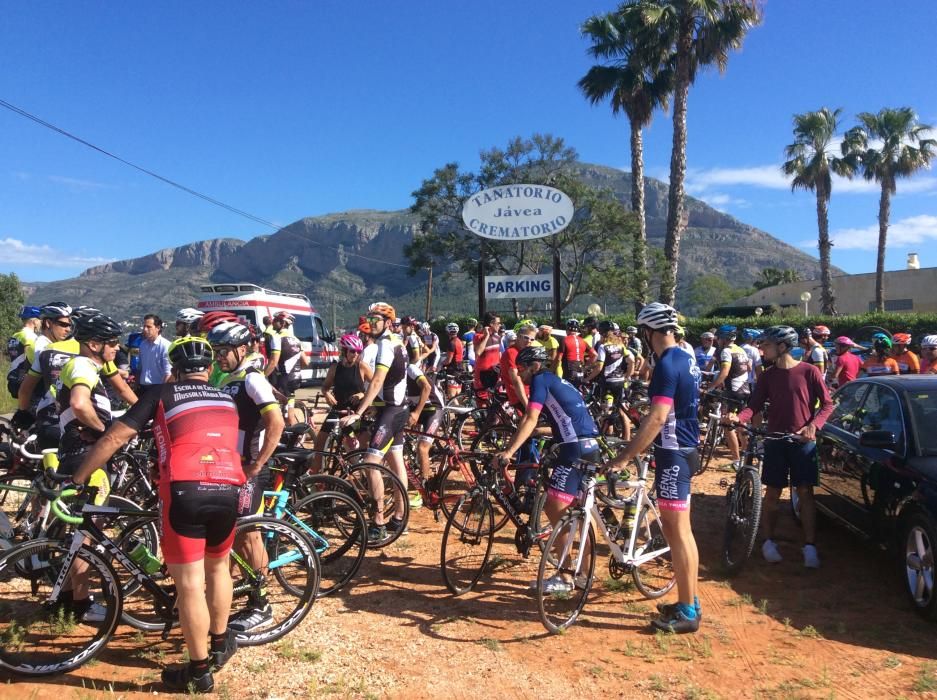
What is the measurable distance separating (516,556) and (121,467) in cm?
352

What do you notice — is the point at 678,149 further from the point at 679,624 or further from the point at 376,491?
the point at 679,624

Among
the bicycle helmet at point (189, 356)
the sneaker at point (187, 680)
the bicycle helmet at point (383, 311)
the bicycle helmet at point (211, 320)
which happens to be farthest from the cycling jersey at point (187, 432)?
the bicycle helmet at point (383, 311)

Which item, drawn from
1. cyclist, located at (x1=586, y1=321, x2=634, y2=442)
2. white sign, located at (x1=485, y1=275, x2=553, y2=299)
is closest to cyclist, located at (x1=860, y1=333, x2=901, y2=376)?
cyclist, located at (x1=586, y1=321, x2=634, y2=442)

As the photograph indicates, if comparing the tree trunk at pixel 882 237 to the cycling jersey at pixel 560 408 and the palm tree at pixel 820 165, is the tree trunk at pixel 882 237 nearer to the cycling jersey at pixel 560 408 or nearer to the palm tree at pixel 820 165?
the palm tree at pixel 820 165

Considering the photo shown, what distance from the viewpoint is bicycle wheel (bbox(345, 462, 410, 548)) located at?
546cm

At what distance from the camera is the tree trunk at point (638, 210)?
85.2 ft

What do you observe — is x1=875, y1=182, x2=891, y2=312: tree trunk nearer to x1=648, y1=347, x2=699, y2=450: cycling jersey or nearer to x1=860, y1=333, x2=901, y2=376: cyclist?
x1=860, y1=333, x2=901, y2=376: cyclist

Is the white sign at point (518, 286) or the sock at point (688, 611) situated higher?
the white sign at point (518, 286)

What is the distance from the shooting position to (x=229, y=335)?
13.1ft

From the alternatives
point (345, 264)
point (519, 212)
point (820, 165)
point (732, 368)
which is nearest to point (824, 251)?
point (820, 165)

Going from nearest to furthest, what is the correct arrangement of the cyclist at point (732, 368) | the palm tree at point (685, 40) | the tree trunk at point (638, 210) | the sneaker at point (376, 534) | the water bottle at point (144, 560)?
the water bottle at point (144, 560) → the sneaker at point (376, 534) → the cyclist at point (732, 368) → the palm tree at point (685, 40) → the tree trunk at point (638, 210)

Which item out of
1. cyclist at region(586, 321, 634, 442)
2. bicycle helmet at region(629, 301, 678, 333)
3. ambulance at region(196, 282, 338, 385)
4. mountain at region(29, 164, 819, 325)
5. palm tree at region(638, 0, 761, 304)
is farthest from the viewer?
mountain at region(29, 164, 819, 325)

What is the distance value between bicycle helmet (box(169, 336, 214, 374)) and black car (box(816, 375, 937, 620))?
4547mm

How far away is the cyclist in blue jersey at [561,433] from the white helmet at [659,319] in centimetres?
78
